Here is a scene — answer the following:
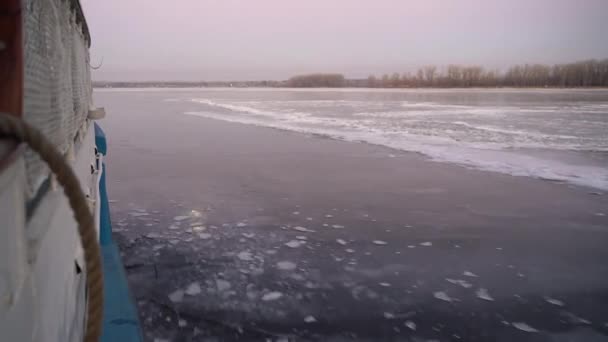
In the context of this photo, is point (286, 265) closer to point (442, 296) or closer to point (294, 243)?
point (294, 243)

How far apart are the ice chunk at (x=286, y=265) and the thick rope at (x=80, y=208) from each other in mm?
3516

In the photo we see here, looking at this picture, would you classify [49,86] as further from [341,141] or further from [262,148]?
[341,141]

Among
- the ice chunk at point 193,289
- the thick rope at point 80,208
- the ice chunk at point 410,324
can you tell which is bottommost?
the ice chunk at point 410,324

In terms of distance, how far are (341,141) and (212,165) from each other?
4834mm

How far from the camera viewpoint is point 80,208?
2.50ft

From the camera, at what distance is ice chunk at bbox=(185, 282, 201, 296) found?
375 centimetres

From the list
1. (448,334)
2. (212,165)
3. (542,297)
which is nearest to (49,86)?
(448,334)

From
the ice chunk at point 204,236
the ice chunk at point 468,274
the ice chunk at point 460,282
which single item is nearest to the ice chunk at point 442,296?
the ice chunk at point 460,282

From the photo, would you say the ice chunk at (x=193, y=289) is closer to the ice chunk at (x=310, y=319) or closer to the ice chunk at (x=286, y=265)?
the ice chunk at (x=286, y=265)

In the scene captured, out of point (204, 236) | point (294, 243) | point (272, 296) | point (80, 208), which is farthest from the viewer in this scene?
point (204, 236)

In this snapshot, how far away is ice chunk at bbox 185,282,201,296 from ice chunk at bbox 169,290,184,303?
0.06m

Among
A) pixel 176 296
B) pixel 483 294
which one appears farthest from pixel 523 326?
pixel 176 296

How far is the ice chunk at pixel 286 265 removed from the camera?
4.29 m

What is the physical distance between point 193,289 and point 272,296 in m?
0.73
